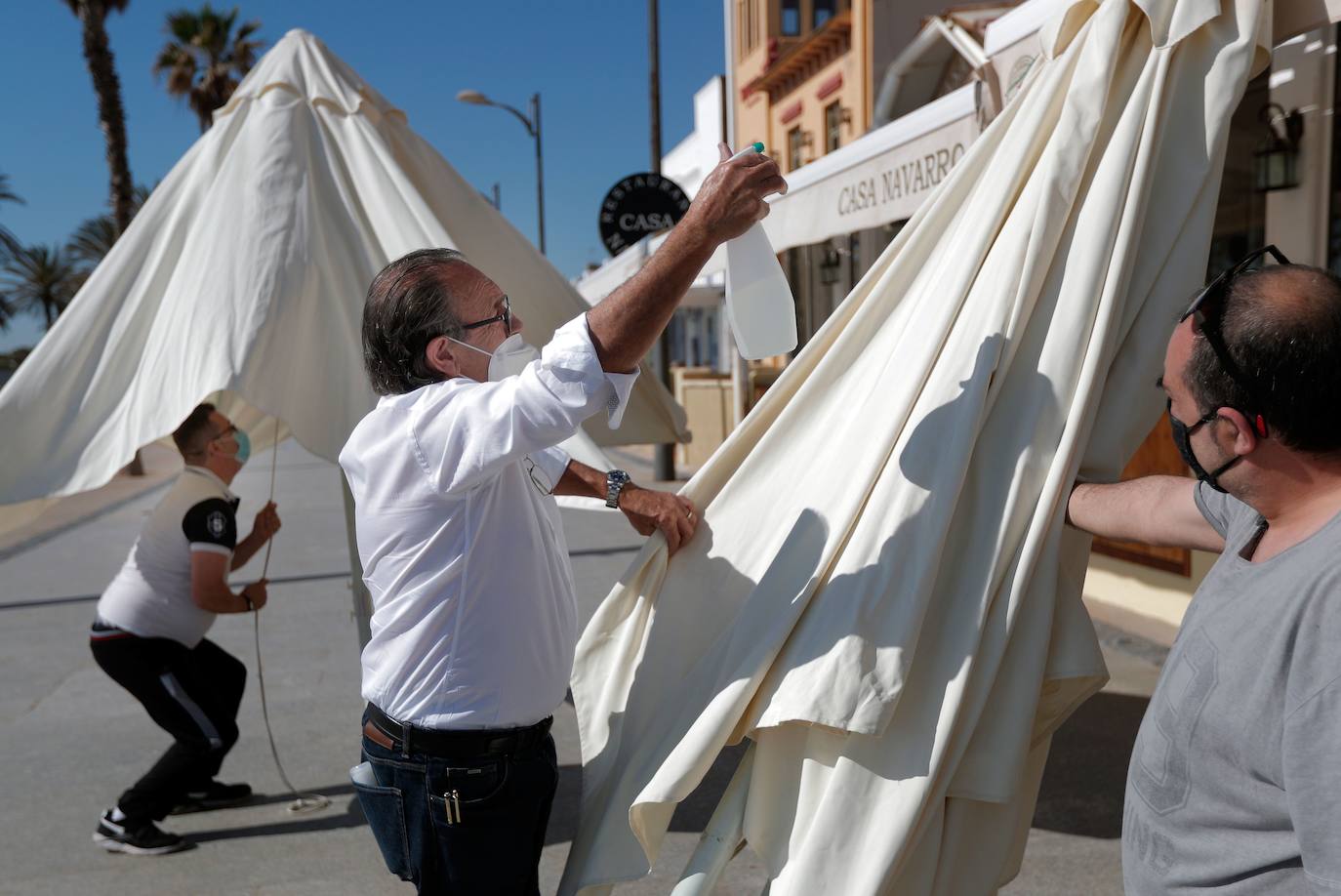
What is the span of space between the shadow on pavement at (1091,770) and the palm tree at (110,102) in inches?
652

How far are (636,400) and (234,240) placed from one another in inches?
55.9

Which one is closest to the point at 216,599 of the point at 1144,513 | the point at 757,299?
the point at 757,299

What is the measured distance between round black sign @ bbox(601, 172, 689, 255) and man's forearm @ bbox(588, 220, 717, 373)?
9584 millimetres

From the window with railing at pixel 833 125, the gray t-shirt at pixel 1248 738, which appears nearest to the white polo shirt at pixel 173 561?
the gray t-shirt at pixel 1248 738

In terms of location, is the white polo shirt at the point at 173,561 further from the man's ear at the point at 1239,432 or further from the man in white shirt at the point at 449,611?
the man's ear at the point at 1239,432

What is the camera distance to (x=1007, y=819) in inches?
71.0

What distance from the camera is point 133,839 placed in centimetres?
382

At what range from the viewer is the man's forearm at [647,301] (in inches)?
62.1

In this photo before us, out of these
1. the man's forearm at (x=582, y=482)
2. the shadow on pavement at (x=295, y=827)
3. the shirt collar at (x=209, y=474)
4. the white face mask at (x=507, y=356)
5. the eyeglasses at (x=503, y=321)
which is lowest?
the shadow on pavement at (x=295, y=827)

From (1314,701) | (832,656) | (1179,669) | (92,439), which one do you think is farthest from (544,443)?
(92,439)

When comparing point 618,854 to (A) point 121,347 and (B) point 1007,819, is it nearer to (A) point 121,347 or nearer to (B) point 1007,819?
(B) point 1007,819

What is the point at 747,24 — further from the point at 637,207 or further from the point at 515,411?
the point at 515,411

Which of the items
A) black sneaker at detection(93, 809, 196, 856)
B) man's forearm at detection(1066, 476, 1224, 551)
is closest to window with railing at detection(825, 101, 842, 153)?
black sneaker at detection(93, 809, 196, 856)

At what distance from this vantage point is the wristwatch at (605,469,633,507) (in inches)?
87.1
